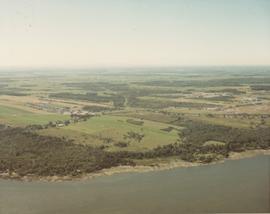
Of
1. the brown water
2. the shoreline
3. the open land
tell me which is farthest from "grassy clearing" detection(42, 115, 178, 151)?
the brown water

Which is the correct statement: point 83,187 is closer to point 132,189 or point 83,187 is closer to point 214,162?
point 132,189

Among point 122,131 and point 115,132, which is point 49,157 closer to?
point 115,132

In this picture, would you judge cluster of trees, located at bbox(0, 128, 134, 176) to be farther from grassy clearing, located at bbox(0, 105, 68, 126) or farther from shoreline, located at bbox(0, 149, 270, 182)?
grassy clearing, located at bbox(0, 105, 68, 126)

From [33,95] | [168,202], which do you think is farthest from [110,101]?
[168,202]

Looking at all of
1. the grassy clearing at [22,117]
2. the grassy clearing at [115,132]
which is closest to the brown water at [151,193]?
the grassy clearing at [115,132]

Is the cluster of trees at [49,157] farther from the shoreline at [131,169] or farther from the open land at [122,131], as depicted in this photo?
the shoreline at [131,169]

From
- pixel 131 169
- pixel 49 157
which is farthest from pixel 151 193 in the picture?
pixel 49 157

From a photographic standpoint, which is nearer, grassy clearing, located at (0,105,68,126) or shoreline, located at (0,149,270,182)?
shoreline, located at (0,149,270,182)
